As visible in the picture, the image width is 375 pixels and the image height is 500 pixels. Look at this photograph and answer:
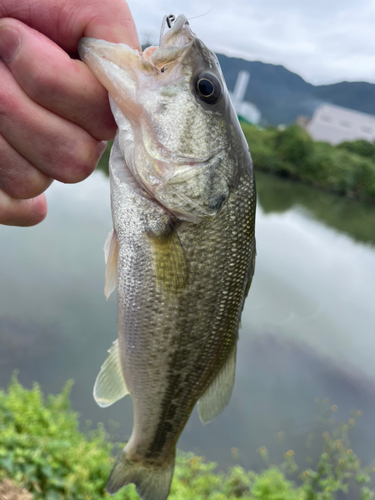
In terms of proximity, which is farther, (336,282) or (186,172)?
(336,282)

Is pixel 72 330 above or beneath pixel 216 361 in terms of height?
beneath

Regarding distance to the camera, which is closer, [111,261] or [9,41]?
[9,41]

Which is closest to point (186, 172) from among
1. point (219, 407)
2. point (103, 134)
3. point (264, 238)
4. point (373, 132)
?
point (103, 134)

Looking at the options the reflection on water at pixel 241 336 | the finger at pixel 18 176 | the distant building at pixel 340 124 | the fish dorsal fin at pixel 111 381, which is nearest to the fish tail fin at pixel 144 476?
the fish dorsal fin at pixel 111 381

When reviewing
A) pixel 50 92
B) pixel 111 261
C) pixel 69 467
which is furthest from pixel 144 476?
pixel 50 92

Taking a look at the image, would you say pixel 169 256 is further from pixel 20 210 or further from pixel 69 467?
pixel 69 467

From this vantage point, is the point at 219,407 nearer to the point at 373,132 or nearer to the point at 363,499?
the point at 363,499

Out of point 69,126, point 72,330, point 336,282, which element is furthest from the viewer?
point 336,282
